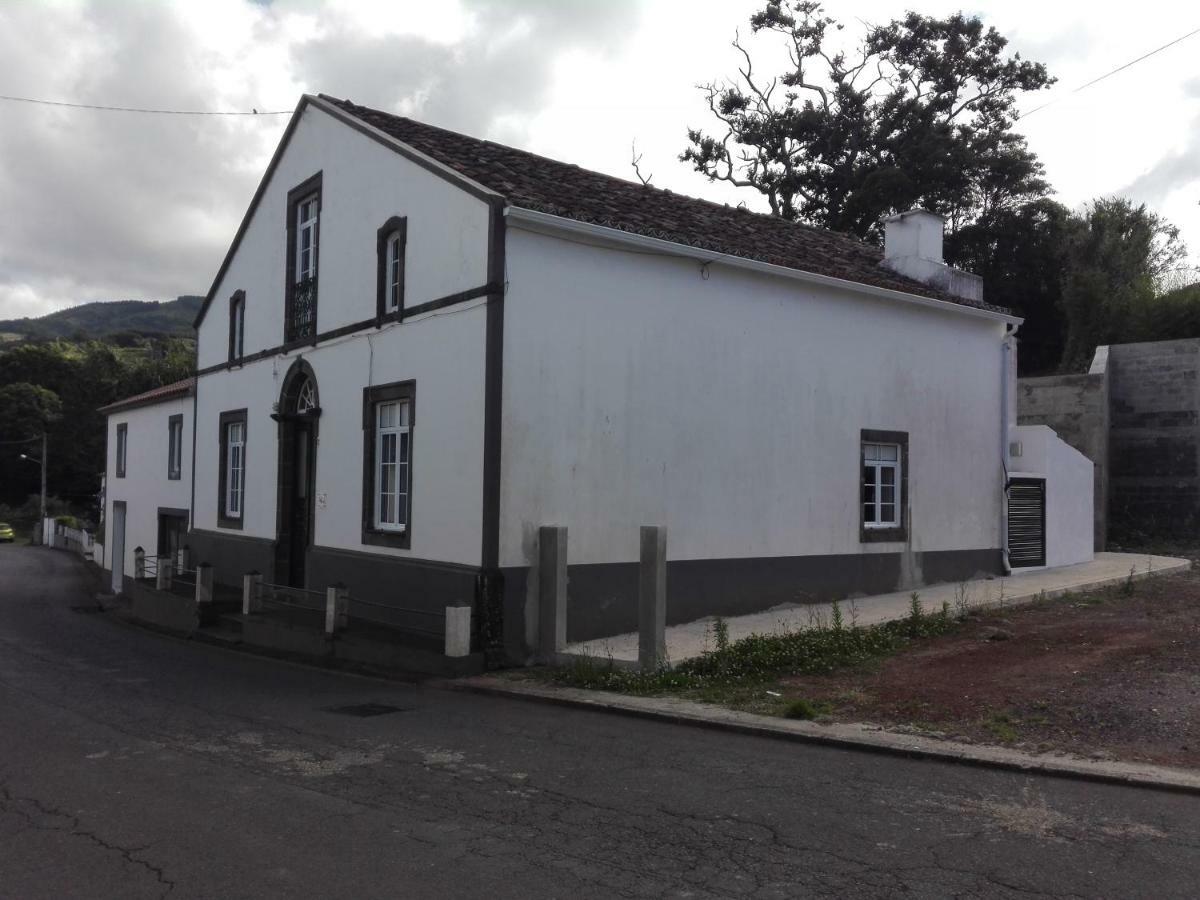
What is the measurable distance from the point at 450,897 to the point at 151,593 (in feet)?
56.8

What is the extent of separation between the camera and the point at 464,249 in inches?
491

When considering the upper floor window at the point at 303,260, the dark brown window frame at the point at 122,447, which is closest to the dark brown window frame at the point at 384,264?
the upper floor window at the point at 303,260

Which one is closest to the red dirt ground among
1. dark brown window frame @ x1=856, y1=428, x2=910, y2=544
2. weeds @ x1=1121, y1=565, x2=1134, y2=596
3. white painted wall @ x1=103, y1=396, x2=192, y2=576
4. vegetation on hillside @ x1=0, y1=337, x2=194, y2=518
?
weeds @ x1=1121, y1=565, x2=1134, y2=596

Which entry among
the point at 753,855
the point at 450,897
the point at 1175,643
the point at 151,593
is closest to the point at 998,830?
the point at 753,855

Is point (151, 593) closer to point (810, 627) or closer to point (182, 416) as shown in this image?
point (182, 416)

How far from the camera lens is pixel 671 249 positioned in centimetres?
1298

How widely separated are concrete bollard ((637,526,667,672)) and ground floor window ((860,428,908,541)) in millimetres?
5957

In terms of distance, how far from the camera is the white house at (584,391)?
39.6 ft

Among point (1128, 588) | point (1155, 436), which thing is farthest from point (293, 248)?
point (1155, 436)

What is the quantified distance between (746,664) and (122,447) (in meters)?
24.8

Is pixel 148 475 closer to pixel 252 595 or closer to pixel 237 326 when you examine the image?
pixel 237 326

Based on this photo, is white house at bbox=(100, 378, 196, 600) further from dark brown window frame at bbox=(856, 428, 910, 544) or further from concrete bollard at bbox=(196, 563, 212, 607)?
dark brown window frame at bbox=(856, 428, 910, 544)

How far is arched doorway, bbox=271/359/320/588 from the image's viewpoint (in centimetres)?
1728

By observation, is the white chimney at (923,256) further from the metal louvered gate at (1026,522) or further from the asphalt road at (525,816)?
the asphalt road at (525,816)
